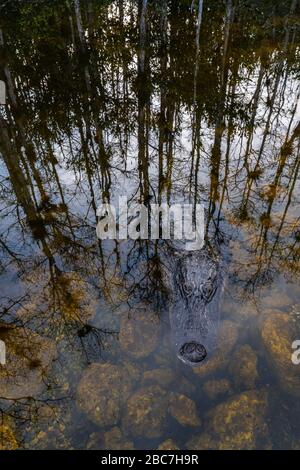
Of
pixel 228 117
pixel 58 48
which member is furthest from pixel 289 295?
pixel 58 48

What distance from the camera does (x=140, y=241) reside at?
773 cm

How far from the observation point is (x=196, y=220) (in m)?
8.17

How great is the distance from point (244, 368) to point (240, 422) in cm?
84

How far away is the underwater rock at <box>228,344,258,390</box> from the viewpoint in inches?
222

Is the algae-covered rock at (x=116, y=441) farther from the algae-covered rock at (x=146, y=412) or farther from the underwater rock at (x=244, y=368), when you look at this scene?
the underwater rock at (x=244, y=368)

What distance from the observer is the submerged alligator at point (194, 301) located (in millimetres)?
5840

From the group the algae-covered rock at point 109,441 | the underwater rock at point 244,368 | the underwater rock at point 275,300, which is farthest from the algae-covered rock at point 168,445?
the underwater rock at point 275,300

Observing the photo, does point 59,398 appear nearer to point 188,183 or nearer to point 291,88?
point 188,183

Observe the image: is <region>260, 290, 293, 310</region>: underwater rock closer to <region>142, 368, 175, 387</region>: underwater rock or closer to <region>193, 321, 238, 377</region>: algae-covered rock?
<region>193, 321, 238, 377</region>: algae-covered rock

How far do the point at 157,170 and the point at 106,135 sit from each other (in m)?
2.28

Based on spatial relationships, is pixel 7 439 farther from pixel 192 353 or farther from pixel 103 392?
pixel 192 353

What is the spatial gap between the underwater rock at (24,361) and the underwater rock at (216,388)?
2.49m

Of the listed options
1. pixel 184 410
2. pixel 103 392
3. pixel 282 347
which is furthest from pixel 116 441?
pixel 282 347

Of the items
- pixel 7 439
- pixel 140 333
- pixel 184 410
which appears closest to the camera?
pixel 7 439
